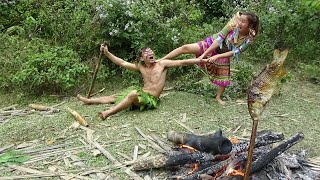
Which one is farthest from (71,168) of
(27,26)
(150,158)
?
(27,26)

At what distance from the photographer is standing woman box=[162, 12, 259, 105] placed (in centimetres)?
540

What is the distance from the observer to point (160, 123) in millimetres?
4832

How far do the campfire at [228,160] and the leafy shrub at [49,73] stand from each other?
2919mm

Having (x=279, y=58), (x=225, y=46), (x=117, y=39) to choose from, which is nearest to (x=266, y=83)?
(x=279, y=58)

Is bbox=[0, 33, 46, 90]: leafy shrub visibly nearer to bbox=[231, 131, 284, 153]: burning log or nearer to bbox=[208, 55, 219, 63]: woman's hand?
bbox=[208, 55, 219, 63]: woman's hand

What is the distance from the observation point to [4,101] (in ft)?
20.6

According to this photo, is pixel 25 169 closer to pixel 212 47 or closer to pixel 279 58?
pixel 279 58

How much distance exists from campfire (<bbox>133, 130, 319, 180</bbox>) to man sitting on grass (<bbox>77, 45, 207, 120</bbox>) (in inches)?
52.6

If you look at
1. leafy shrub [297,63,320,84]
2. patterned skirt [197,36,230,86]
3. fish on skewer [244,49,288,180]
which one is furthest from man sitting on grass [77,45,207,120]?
fish on skewer [244,49,288,180]

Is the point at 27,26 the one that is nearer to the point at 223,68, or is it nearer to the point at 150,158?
the point at 223,68

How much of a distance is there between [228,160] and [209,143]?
0.24m

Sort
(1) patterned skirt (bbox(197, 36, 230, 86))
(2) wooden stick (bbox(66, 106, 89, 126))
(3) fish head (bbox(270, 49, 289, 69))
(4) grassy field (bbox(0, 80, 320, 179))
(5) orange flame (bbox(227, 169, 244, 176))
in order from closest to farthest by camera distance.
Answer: (3) fish head (bbox(270, 49, 289, 69)), (5) orange flame (bbox(227, 169, 244, 176)), (4) grassy field (bbox(0, 80, 320, 179)), (2) wooden stick (bbox(66, 106, 89, 126)), (1) patterned skirt (bbox(197, 36, 230, 86))

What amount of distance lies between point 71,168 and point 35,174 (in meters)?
0.33

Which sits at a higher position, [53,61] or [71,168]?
[53,61]
